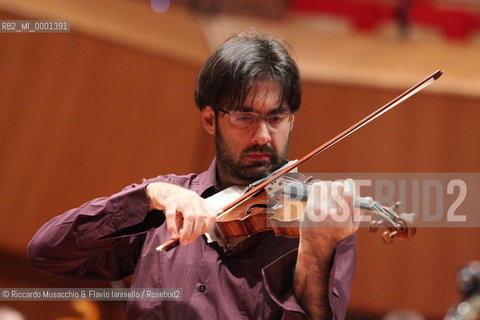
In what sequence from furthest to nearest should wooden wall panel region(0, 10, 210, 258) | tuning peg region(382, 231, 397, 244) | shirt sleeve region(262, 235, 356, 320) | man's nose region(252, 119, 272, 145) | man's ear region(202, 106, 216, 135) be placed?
wooden wall panel region(0, 10, 210, 258) → man's ear region(202, 106, 216, 135) → man's nose region(252, 119, 272, 145) → tuning peg region(382, 231, 397, 244) → shirt sleeve region(262, 235, 356, 320)

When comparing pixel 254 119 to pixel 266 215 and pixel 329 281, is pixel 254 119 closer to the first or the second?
pixel 266 215

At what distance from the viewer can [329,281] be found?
4.17 feet

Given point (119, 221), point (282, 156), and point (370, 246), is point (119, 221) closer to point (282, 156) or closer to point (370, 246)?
point (282, 156)

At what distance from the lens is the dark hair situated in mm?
1537

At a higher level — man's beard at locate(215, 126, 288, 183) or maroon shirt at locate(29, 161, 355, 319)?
man's beard at locate(215, 126, 288, 183)

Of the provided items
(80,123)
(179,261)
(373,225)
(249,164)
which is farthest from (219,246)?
(80,123)

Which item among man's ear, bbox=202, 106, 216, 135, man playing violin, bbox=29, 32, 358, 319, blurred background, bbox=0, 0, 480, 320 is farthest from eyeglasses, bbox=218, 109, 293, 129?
blurred background, bbox=0, 0, 480, 320

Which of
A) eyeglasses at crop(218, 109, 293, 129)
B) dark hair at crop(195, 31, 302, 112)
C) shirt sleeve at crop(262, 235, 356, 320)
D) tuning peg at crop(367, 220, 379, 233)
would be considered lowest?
shirt sleeve at crop(262, 235, 356, 320)

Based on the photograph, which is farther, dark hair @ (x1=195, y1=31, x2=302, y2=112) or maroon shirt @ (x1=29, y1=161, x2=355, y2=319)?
dark hair @ (x1=195, y1=31, x2=302, y2=112)

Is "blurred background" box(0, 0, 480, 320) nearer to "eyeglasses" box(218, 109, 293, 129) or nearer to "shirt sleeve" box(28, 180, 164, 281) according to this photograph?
"shirt sleeve" box(28, 180, 164, 281)

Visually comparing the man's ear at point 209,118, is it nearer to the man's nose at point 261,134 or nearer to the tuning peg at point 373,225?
the man's nose at point 261,134

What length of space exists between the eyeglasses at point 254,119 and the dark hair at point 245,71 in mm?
26

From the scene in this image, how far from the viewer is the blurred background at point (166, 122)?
3160 millimetres

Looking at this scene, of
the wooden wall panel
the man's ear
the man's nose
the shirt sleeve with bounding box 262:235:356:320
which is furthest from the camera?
the wooden wall panel
